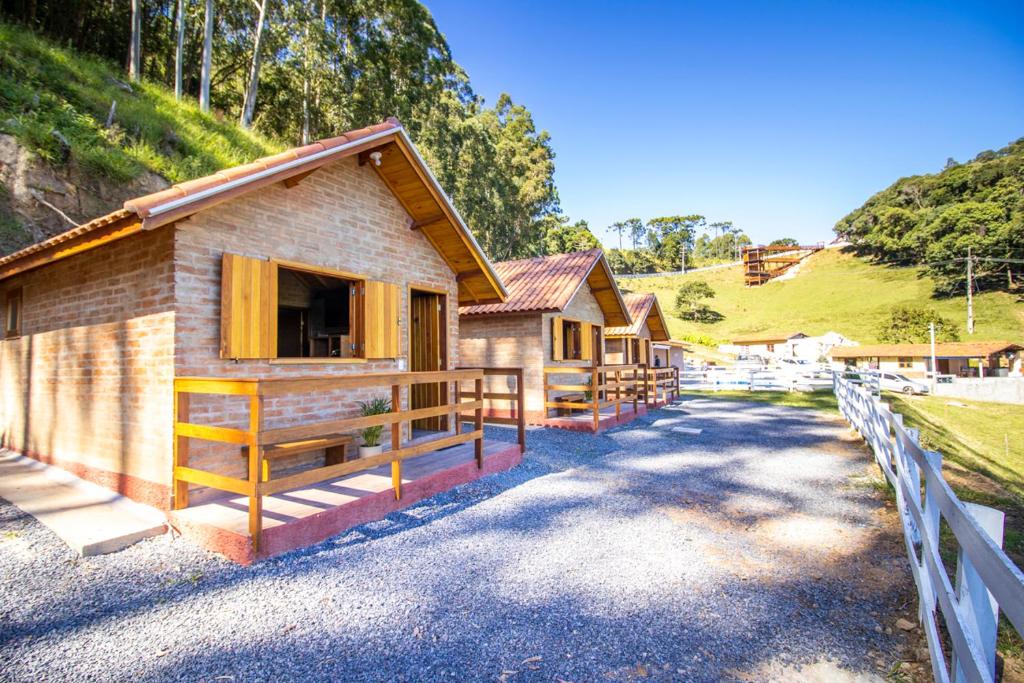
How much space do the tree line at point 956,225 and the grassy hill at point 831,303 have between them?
2.38m

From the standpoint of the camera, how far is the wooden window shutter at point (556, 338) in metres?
12.7

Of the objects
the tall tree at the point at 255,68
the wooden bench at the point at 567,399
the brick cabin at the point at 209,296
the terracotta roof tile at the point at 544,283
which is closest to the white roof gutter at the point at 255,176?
the brick cabin at the point at 209,296

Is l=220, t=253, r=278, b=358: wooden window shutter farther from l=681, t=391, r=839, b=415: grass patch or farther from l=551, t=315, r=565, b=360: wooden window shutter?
l=681, t=391, r=839, b=415: grass patch

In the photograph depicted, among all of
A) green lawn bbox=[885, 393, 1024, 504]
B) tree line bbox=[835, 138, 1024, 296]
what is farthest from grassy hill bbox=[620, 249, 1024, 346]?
green lawn bbox=[885, 393, 1024, 504]

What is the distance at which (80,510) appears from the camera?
5051 millimetres

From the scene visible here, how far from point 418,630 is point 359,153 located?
6146 millimetres

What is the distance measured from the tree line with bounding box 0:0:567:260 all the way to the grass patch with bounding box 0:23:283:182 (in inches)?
121

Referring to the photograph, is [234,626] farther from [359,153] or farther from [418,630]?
[359,153]

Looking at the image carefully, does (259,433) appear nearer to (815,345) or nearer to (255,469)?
(255,469)

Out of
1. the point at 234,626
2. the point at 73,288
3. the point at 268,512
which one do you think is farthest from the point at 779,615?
the point at 73,288

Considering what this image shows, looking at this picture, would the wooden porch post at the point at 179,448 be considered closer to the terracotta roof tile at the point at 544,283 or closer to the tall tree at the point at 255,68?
the terracotta roof tile at the point at 544,283

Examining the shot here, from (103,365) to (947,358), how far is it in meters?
56.0

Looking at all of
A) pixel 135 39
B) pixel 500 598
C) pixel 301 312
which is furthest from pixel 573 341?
pixel 135 39

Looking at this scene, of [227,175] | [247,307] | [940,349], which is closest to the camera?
[227,175]
